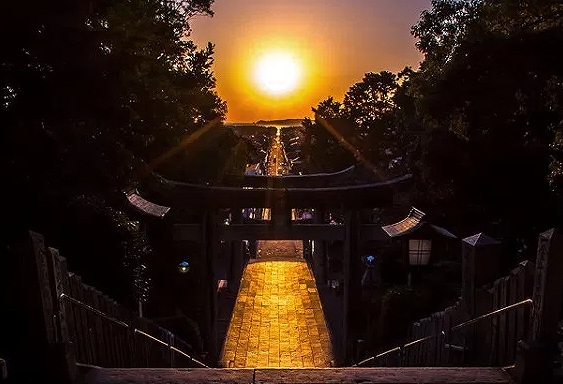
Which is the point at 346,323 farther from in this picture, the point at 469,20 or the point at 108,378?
the point at 108,378

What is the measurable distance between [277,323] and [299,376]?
17.5 m

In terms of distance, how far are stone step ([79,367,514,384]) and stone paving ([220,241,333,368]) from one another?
12.3 meters

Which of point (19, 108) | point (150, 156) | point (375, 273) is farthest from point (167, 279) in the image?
point (19, 108)

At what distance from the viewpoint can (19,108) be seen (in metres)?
8.56

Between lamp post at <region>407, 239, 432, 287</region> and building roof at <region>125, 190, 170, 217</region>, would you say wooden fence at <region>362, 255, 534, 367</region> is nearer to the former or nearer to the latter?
lamp post at <region>407, 239, 432, 287</region>

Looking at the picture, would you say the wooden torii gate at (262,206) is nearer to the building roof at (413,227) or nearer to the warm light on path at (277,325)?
the warm light on path at (277,325)

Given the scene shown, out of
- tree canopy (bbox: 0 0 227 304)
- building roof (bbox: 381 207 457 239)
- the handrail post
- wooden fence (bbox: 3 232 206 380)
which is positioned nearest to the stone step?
the handrail post

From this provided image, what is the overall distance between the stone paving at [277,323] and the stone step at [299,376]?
12.3m

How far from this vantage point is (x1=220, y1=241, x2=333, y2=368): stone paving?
1862 cm

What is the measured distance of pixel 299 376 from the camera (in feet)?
18.1

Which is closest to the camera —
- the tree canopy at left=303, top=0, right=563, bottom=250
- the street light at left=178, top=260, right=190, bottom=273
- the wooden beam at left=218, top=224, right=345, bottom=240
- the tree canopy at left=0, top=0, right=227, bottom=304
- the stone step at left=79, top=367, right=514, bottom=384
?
the stone step at left=79, top=367, right=514, bottom=384

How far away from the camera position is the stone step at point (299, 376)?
5355mm

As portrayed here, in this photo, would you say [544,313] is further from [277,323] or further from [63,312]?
[277,323]

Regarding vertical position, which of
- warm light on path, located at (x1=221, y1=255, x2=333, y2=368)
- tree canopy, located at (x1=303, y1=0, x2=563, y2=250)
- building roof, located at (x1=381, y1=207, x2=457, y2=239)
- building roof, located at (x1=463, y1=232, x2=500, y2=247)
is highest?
tree canopy, located at (x1=303, y1=0, x2=563, y2=250)
